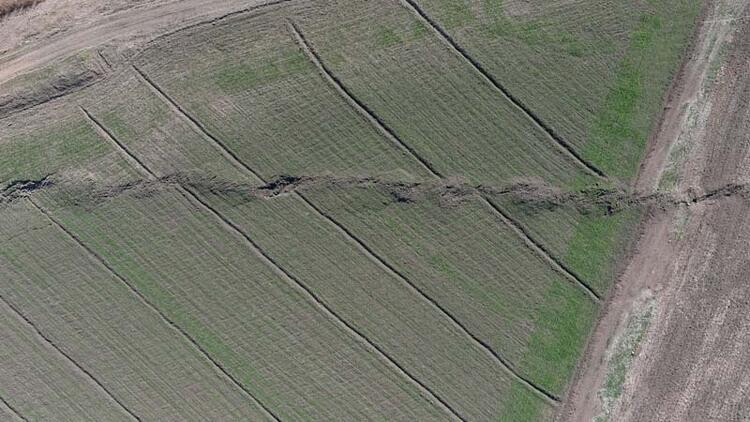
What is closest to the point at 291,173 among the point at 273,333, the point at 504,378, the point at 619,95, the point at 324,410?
the point at 273,333

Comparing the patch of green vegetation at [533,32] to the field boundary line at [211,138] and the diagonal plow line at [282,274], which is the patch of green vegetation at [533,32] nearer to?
the field boundary line at [211,138]

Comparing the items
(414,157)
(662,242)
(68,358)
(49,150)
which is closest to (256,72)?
(414,157)

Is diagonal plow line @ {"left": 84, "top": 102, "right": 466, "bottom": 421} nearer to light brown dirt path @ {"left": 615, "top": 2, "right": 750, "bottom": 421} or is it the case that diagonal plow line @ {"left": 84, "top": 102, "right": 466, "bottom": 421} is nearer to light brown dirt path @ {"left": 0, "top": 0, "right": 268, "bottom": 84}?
light brown dirt path @ {"left": 0, "top": 0, "right": 268, "bottom": 84}

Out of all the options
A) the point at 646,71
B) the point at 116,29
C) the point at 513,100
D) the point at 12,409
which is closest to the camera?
the point at 646,71

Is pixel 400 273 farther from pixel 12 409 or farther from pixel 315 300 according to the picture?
pixel 12 409

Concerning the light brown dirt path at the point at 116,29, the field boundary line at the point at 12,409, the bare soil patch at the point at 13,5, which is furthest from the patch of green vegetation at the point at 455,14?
the field boundary line at the point at 12,409

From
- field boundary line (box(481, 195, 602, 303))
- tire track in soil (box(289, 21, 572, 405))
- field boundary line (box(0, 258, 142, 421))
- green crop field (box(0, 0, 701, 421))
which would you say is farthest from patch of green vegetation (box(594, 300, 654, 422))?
field boundary line (box(0, 258, 142, 421))
